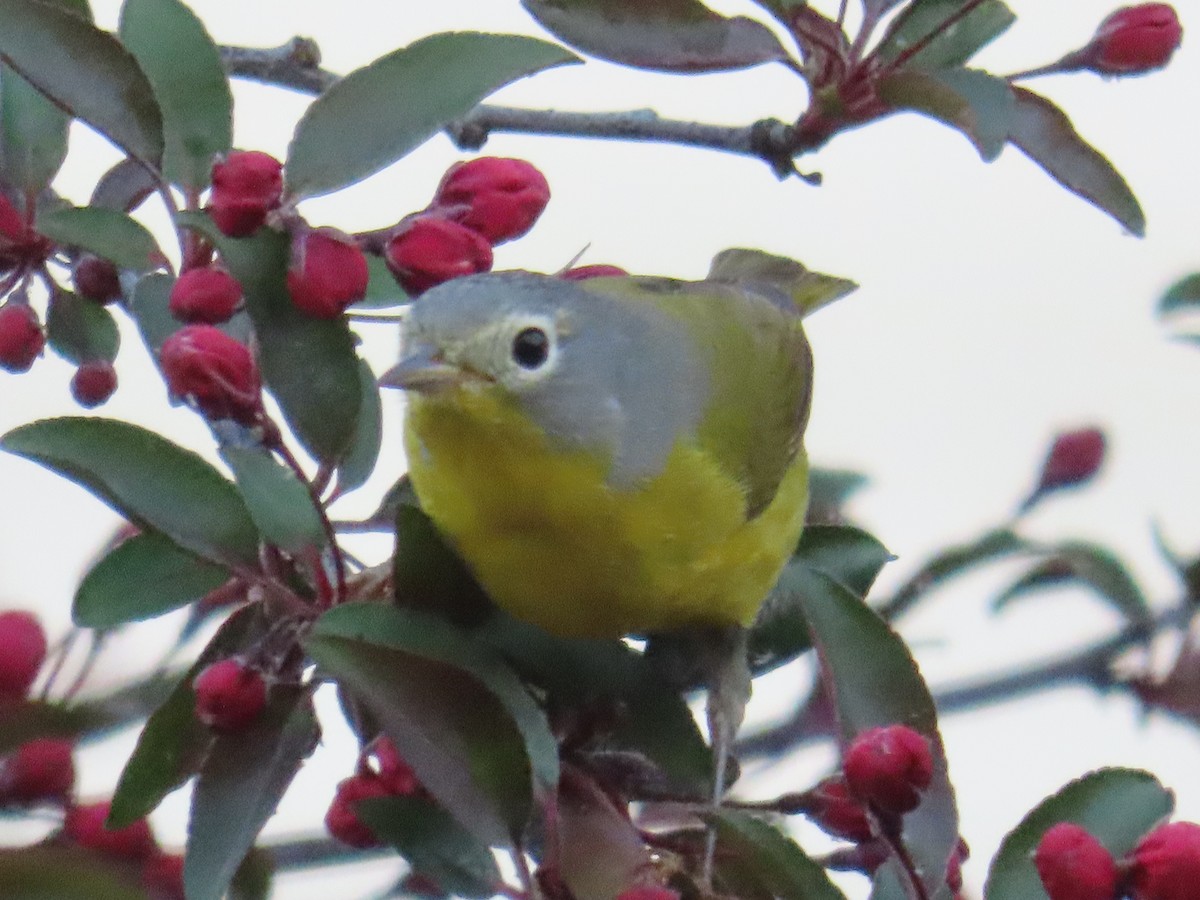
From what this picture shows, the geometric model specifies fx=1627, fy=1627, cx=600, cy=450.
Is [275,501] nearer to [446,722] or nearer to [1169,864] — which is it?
[446,722]

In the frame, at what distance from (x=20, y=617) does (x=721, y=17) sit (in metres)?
0.86

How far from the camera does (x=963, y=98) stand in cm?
144

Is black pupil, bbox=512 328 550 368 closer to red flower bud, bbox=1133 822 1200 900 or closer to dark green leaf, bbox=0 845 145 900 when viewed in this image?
red flower bud, bbox=1133 822 1200 900

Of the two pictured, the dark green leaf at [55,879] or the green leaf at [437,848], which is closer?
the dark green leaf at [55,879]

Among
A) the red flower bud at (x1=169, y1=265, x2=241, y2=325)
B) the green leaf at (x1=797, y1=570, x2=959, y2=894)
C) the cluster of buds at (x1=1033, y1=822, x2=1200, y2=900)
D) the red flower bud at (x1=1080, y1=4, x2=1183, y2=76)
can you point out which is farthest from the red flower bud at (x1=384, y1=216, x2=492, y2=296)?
the red flower bud at (x1=1080, y1=4, x2=1183, y2=76)

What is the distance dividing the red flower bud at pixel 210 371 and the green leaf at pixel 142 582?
0.37 feet

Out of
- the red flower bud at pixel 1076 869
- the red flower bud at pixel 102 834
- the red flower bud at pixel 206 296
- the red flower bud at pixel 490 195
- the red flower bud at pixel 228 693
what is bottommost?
the red flower bud at pixel 102 834

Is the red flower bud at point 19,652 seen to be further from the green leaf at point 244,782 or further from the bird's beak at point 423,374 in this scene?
the bird's beak at point 423,374

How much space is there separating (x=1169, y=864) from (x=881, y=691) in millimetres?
A: 262

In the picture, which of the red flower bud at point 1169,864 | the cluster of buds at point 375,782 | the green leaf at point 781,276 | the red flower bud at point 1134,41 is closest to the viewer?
the red flower bud at point 1169,864

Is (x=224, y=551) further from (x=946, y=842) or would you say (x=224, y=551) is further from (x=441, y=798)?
(x=946, y=842)

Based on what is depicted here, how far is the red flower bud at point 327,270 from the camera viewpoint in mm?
1123

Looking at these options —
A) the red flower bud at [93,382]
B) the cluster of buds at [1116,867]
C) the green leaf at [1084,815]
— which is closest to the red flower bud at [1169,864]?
the cluster of buds at [1116,867]

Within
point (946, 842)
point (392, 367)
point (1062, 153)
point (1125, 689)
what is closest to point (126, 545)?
point (392, 367)
